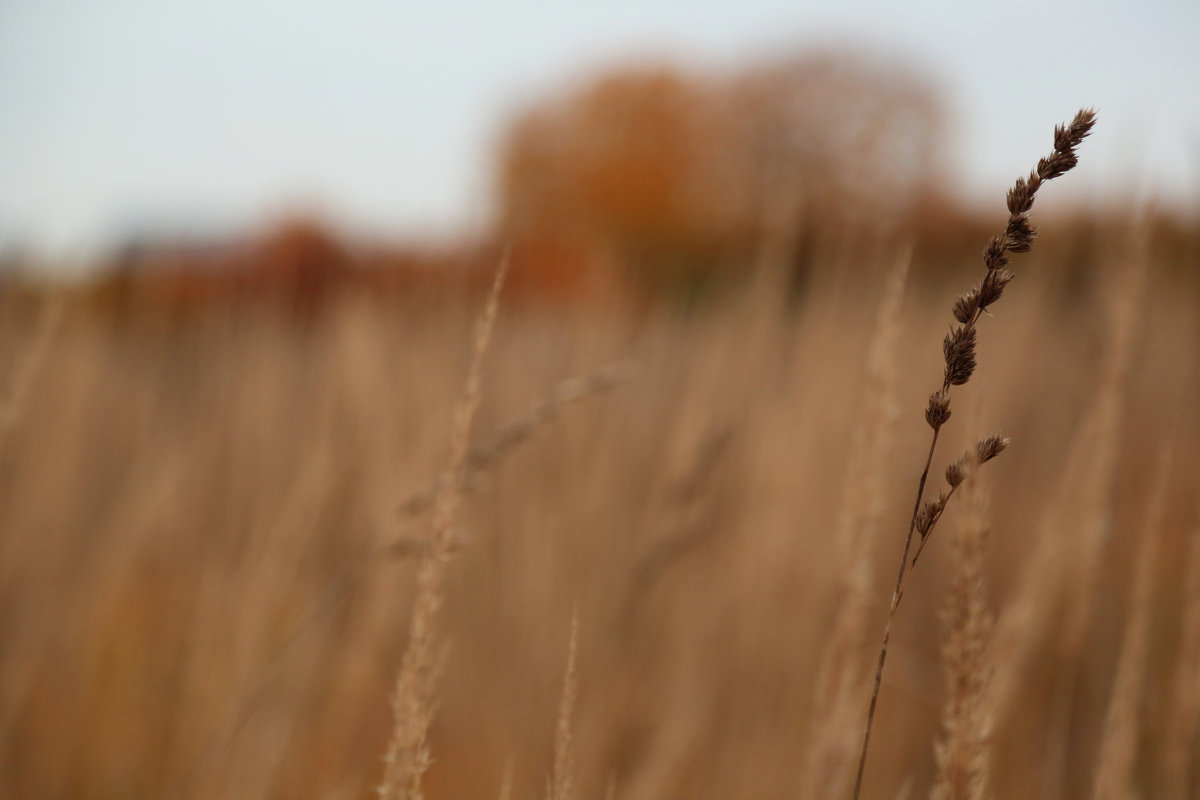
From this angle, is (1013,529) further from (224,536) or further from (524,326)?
(224,536)

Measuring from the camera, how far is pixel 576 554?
169 cm

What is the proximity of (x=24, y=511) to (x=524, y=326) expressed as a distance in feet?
3.80

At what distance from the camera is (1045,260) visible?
2.02 m

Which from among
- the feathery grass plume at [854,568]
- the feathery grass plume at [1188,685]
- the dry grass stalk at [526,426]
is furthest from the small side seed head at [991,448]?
the feathery grass plume at [1188,685]

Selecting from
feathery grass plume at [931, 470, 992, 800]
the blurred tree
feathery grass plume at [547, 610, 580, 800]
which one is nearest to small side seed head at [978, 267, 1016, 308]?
feathery grass plume at [931, 470, 992, 800]

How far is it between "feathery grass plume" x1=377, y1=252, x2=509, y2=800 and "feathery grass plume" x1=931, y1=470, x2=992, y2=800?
26 centimetres

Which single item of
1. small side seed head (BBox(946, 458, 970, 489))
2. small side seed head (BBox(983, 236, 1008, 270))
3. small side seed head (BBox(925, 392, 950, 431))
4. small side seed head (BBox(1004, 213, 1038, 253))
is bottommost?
small side seed head (BBox(946, 458, 970, 489))

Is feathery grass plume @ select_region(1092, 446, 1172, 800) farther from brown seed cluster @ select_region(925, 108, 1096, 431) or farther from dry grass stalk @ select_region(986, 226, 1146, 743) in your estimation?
brown seed cluster @ select_region(925, 108, 1096, 431)

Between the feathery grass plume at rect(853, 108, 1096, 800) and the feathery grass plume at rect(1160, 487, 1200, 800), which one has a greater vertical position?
the feathery grass plume at rect(853, 108, 1096, 800)

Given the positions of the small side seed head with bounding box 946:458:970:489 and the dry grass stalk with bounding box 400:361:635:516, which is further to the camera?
the dry grass stalk with bounding box 400:361:635:516

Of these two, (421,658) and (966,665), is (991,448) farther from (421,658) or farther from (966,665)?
(421,658)

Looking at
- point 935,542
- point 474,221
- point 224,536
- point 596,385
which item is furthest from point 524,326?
point 596,385

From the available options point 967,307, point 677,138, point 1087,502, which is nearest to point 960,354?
point 967,307

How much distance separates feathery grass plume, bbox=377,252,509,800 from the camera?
408 millimetres
